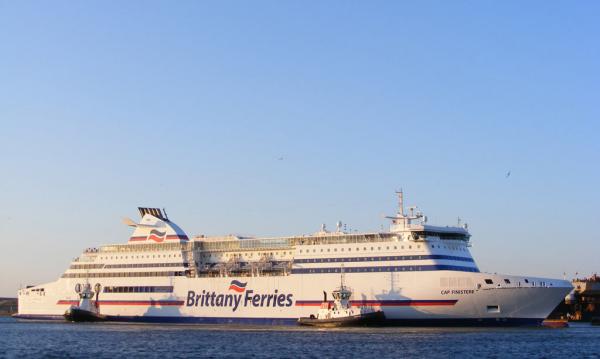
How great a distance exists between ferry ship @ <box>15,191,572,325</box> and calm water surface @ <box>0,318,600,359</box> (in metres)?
2.17

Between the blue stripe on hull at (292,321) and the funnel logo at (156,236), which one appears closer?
the blue stripe on hull at (292,321)

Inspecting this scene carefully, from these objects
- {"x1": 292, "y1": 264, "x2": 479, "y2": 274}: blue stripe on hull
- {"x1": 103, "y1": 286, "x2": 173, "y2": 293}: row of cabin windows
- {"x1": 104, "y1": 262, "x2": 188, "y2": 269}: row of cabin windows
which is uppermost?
{"x1": 104, "y1": 262, "x2": 188, "y2": 269}: row of cabin windows

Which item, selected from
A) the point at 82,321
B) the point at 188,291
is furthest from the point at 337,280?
the point at 82,321

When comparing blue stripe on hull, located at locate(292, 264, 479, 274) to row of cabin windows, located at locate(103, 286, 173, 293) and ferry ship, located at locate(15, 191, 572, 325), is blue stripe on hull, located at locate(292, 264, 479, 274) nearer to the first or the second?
ferry ship, located at locate(15, 191, 572, 325)

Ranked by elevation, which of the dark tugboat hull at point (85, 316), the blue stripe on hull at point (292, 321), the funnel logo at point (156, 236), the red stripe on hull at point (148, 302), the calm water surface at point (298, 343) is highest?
the funnel logo at point (156, 236)

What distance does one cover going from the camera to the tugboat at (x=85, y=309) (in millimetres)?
72062

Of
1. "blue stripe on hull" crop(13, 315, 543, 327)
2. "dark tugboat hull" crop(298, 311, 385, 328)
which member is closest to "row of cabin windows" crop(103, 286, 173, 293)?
"blue stripe on hull" crop(13, 315, 543, 327)

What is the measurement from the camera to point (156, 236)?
73.2 m

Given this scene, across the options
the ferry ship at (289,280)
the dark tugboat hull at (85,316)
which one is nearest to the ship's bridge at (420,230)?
the ferry ship at (289,280)

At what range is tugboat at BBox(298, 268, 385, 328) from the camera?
2301 inches

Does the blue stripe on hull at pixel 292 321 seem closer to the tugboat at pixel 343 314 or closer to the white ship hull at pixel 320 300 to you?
the white ship hull at pixel 320 300

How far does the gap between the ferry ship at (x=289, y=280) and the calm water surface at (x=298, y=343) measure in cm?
217

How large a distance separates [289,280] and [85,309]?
780 inches

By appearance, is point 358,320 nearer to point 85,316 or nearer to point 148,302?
point 148,302
